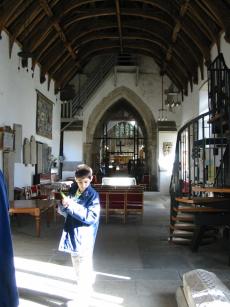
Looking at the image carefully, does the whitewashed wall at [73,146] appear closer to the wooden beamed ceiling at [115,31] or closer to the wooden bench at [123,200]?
the wooden beamed ceiling at [115,31]

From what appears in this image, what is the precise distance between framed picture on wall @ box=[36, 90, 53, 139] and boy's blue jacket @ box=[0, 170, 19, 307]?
11138 millimetres

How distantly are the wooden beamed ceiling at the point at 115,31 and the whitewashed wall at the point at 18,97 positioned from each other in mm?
436

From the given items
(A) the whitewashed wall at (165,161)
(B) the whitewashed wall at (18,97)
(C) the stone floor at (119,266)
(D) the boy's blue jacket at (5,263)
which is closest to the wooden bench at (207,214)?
(C) the stone floor at (119,266)

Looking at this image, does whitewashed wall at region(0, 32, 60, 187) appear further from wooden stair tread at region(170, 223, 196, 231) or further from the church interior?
wooden stair tread at region(170, 223, 196, 231)

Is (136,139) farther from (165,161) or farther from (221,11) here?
(221,11)

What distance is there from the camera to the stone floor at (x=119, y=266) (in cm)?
362

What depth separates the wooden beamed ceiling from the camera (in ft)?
31.7

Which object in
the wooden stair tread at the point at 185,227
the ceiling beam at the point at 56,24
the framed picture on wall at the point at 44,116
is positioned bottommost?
the wooden stair tread at the point at 185,227

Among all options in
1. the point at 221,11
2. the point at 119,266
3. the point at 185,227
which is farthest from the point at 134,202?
the point at 221,11

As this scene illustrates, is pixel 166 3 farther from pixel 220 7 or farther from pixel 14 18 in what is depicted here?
pixel 14 18

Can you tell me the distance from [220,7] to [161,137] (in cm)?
827

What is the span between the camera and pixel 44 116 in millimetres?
13336

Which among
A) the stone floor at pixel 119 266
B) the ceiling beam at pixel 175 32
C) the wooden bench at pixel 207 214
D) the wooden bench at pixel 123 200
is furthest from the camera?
the ceiling beam at pixel 175 32

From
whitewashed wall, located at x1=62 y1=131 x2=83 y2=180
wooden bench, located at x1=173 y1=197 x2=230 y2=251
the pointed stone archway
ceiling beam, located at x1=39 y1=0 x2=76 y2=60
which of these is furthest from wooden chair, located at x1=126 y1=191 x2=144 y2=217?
the pointed stone archway
